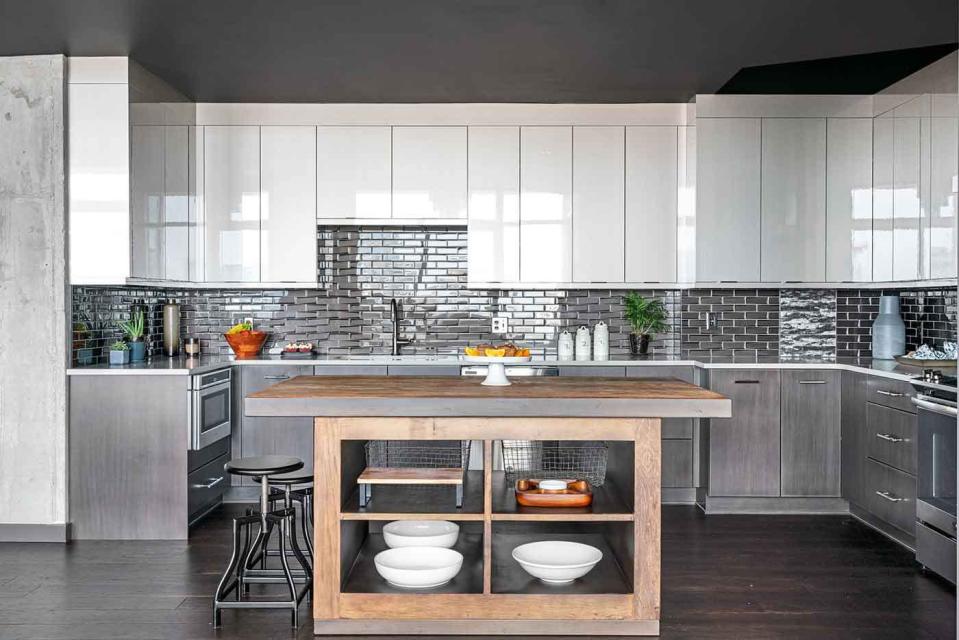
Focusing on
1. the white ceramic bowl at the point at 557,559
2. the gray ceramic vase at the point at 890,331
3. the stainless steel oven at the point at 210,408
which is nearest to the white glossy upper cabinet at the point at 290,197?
the stainless steel oven at the point at 210,408

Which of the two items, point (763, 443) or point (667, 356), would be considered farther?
point (667, 356)

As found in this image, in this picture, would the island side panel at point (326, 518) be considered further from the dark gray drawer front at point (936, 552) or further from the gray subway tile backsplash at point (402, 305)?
the gray subway tile backsplash at point (402, 305)

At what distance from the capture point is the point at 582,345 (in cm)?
597

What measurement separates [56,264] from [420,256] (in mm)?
2509

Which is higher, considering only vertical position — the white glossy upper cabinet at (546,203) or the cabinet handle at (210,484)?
the white glossy upper cabinet at (546,203)

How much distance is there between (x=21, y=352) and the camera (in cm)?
471

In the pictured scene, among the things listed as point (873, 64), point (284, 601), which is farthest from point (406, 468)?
point (873, 64)

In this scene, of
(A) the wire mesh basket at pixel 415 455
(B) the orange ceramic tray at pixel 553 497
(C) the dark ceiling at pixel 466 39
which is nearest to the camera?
(B) the orange ceramic tray at pixel 553 497

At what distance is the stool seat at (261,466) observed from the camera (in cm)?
364

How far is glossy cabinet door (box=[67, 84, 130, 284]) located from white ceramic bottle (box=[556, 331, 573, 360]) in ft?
9.57

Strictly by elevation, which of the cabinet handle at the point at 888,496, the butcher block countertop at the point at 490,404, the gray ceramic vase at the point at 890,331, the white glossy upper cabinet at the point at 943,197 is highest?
the white glossy upper cabinet at the point at 943,197

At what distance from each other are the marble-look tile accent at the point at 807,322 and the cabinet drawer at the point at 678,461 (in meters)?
1.13

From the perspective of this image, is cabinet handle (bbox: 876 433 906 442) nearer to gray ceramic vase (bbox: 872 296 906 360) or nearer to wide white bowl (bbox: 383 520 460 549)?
gray ceramic vase (bbox: 872 296 906 360)

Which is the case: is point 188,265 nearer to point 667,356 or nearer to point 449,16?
point 449,16
